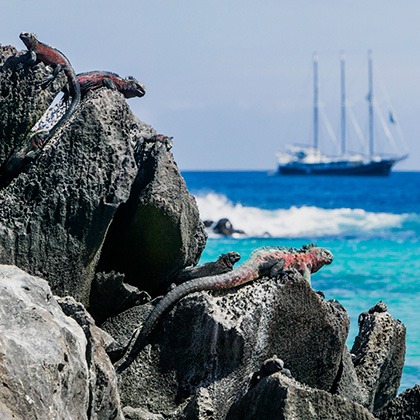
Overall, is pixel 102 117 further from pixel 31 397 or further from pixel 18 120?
pixel 31 397

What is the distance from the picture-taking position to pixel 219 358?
6.86m

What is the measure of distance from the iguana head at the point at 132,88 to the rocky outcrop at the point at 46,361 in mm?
2772

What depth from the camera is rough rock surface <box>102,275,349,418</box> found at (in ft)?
22.5

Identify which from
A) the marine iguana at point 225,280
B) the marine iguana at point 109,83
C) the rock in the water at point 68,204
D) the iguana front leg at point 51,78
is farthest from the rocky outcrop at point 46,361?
the marine iguana at point 109,83

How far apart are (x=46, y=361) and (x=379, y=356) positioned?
390cm

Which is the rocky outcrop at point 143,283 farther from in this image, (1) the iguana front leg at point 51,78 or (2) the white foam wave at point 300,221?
(2) the white foam wave at point 300,221

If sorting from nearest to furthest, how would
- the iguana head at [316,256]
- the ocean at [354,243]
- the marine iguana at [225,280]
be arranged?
the marine iguana at [225,280] → the iguana head at [316,256] → the ocean at [354,243]

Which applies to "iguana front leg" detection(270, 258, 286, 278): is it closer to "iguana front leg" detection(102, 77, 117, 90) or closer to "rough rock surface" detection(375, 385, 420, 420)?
"rough rock surface" detection(375, 385, 420, 420)

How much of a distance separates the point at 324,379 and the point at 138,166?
194 cm

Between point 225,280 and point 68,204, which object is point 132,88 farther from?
point 225,280

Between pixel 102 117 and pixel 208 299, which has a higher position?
pixel 102 117

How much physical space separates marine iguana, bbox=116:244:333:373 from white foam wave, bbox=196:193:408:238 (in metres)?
23.3

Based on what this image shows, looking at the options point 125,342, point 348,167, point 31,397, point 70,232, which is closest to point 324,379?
point 125,342

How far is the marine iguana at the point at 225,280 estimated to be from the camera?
7023mm
